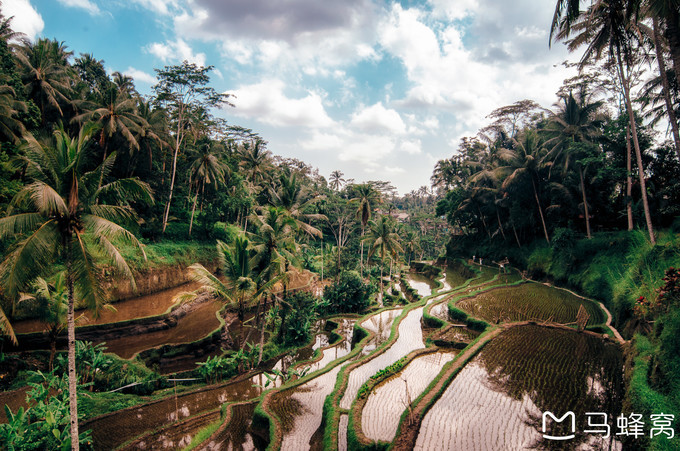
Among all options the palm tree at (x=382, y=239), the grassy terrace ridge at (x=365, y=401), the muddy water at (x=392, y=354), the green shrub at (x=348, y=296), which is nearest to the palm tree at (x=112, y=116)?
the green shrub at (x=348, y=296)

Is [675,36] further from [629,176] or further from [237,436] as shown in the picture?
[237,436]

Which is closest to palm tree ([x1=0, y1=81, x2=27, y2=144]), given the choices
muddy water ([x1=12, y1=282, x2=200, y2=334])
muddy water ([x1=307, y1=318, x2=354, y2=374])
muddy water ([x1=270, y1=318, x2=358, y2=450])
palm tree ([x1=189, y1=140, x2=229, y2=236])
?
muddy water ([x1=12, y1=282, x2=200, y2=334])

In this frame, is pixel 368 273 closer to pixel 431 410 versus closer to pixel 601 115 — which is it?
pixel 601 115

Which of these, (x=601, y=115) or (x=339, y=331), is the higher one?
(x=601, y=115)

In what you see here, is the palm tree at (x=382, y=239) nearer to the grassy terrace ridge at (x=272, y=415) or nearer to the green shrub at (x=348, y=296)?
the green shrub at (x=348, y=296)

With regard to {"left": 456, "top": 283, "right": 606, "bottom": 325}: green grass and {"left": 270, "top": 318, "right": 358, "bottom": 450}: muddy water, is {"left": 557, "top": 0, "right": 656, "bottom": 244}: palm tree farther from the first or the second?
{"left": 270, "top": 318, "right": 358, "bottom": 450}: muddy water

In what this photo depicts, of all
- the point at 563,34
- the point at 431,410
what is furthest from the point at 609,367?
the point at 563,34
